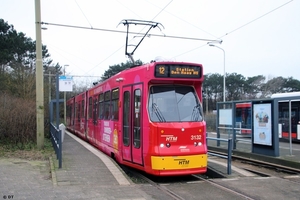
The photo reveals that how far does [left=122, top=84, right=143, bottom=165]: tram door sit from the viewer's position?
Result: 9.12 meters

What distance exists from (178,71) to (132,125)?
6.59 feet

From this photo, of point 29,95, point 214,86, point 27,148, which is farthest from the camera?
point 214,86

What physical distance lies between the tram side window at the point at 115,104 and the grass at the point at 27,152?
2780mm

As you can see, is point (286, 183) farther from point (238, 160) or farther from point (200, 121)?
point (238, 160)

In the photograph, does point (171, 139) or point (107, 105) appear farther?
point (107, 105)

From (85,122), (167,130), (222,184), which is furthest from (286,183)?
(85,122)

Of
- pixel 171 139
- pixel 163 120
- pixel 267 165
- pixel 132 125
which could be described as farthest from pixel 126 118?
pixel 267 165

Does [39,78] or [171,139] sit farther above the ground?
[39,78]

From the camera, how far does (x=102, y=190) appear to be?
23.8 ft

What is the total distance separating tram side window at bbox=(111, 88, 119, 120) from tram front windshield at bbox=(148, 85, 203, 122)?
231 cm

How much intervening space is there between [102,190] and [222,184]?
10.0 feet

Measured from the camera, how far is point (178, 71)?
9.11 metres

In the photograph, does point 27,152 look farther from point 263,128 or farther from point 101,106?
point 263,128

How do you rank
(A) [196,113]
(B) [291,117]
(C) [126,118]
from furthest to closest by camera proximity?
(B) [291,117]
(C) [126,118]
(A) [196,113]
